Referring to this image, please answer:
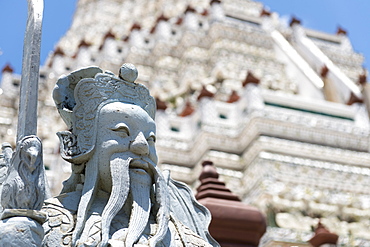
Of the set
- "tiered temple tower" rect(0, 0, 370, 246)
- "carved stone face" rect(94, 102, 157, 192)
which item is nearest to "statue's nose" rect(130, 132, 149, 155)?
"carved stone face" rect(94, 102, 157, 192)

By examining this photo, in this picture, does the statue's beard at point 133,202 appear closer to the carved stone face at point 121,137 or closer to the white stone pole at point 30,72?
the carved stone face at point 121,137

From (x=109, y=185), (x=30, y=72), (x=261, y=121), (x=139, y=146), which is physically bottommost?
(x=109, y=185)

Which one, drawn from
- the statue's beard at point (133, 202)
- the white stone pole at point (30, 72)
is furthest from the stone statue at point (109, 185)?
the white stone pole at point (30, 72)

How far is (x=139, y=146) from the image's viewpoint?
8.92ft

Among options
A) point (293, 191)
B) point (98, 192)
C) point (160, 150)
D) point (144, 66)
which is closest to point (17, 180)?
point (98, 192)

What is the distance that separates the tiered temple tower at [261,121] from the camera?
11.3 m

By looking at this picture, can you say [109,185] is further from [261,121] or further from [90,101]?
[261,121]

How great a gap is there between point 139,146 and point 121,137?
82 mm

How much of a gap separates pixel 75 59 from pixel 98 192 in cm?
2108

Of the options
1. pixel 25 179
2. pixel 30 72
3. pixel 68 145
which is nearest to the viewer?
pixel 25 179

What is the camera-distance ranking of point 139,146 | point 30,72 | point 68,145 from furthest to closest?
1. point 68,145
2. point 139,146
3. point 30,72

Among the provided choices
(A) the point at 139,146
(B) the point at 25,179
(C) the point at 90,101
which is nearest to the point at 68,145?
(C) the point at 90,101

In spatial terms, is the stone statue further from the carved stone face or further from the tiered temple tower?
the tiered temple tower

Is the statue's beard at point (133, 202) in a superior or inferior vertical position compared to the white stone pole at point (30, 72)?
inferior
